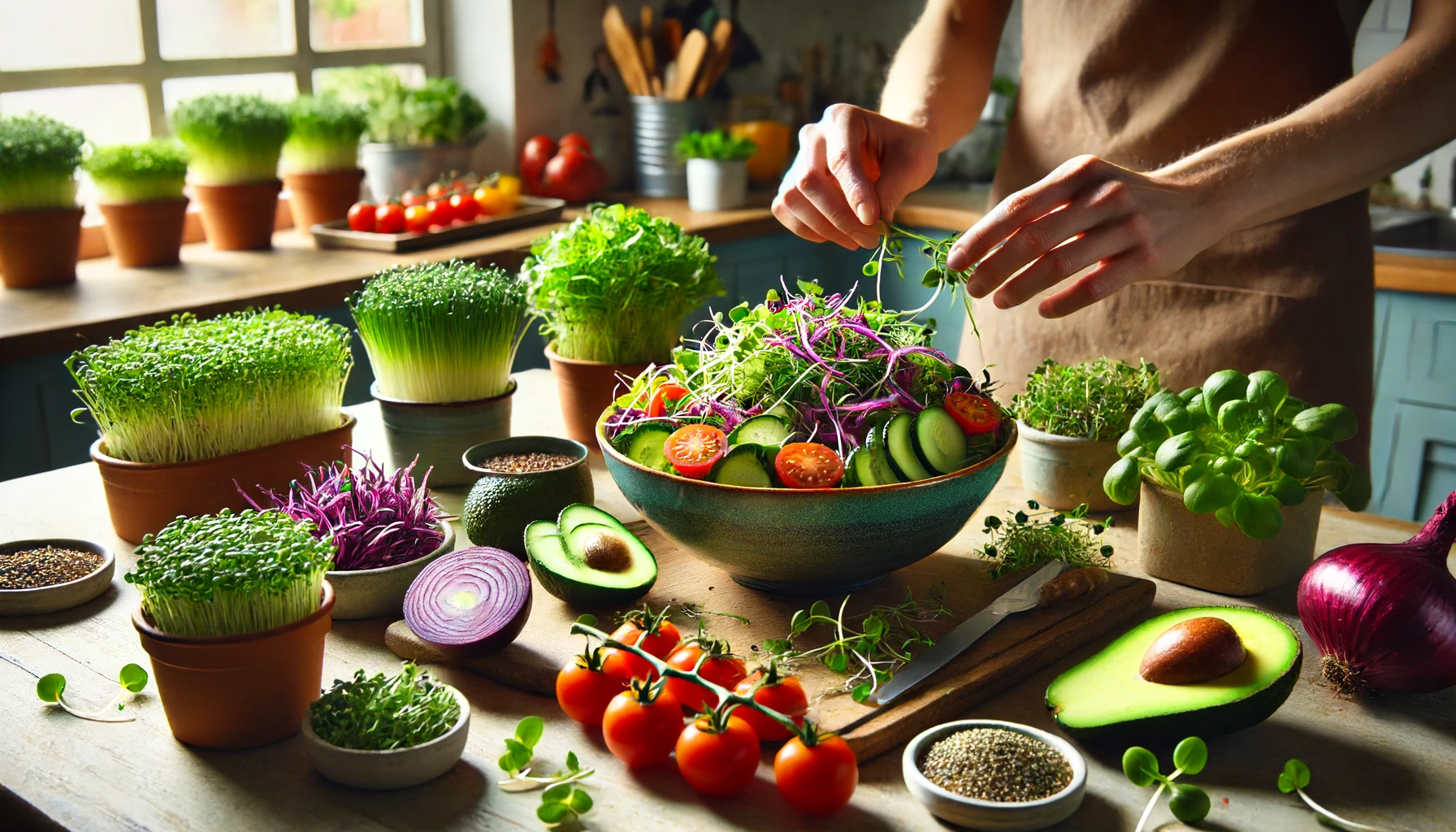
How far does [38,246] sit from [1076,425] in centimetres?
230

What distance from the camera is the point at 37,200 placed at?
2.62 m

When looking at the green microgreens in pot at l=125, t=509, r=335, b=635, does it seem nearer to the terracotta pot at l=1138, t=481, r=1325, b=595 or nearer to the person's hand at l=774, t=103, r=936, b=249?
the person's hand at l=774, t=103, r=936, b=249

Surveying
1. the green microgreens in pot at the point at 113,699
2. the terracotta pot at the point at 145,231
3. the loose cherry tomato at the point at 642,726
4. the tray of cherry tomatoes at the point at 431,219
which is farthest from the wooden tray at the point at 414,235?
the loose cherry tomato at the point at 642,726

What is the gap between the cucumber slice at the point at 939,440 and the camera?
1.20 m

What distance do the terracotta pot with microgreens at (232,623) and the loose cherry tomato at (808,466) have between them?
0.42 m

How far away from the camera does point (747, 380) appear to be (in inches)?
52.3

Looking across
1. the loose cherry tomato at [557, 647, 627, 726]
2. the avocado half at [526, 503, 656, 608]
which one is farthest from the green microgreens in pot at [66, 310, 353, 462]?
the loose cherry tomato at [557, 647, 627, 726]

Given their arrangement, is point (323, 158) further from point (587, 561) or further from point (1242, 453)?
point (1242, 453)

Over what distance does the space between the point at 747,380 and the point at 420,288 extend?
0.55 meters

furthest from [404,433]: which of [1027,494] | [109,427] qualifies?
[1027,494]

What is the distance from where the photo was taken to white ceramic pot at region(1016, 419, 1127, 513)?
1.46 meters

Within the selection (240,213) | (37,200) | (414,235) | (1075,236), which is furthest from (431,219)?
(1075,236)

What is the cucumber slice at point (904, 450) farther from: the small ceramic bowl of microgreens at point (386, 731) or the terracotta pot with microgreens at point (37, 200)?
the terracotta pot with microgreens at point (37, 200)

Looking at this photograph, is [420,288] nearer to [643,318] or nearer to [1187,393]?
[643,318]
